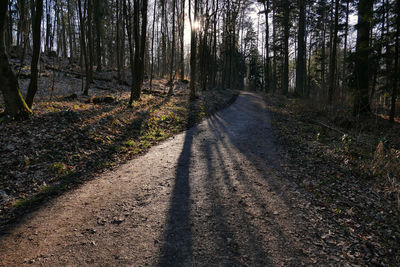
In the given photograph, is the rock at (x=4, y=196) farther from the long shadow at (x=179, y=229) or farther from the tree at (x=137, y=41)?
the tree at (x=137, y=41)

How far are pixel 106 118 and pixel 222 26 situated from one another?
26037 millimetres

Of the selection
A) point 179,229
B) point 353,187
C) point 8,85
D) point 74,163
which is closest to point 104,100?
point 8,85

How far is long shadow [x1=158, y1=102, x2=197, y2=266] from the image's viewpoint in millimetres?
2847

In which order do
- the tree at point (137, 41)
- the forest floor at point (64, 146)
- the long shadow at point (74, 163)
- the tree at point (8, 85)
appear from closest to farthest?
the long shadow at point (74, 163) < the forest floor at point (64, 146) < the tree at point (8, 85) < the tree at point (137, 41)

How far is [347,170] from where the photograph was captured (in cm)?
570

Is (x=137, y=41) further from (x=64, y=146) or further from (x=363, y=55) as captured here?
(x=363, y=55)

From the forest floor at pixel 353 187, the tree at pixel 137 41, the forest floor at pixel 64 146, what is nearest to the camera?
the forest floor at pixel 353 187

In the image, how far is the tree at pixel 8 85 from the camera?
6.65m

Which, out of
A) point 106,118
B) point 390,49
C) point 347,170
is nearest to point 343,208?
point 347,170

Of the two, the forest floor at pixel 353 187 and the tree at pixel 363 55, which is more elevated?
the tree at pixel 363 55

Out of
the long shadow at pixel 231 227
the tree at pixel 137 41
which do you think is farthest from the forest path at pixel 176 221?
the tree at pixel 137 41

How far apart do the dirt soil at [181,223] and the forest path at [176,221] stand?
0.01m

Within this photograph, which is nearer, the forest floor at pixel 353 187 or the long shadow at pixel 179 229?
the long shadow at pixel 179 229

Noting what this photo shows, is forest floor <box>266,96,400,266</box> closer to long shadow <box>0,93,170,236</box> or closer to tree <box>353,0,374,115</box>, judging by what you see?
tree <box>353,0,374,115</box>
